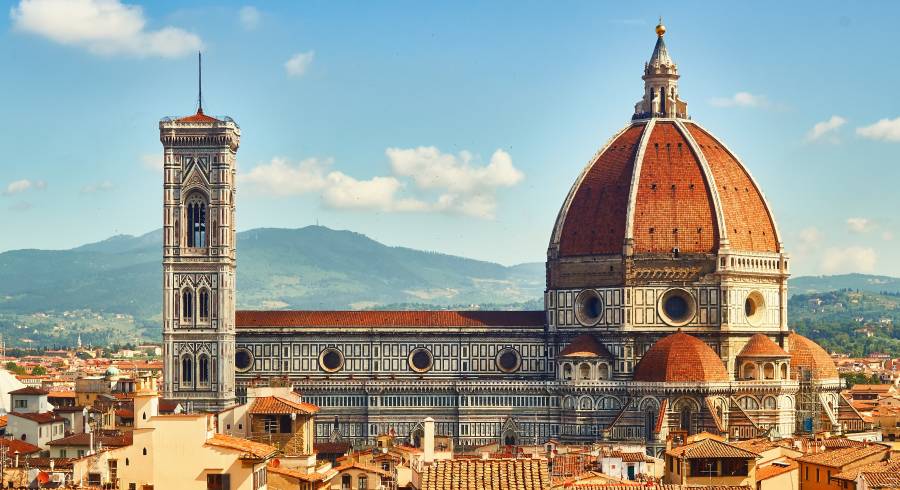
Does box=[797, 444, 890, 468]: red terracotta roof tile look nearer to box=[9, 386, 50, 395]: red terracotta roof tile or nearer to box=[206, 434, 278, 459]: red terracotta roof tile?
box=[206, 434, 278, 459]: red terracotta roof tile

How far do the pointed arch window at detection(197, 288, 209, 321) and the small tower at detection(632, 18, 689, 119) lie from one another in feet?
105

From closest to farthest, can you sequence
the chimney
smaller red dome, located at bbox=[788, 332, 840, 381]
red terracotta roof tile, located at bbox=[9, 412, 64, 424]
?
the chimney
red terracotta roof tile, located at bbox=[9, 412, 64, 424]
smaller red dome, located at bbox=[788, 332, 840, 381]

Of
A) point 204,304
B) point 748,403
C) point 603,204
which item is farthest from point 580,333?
point 204,304

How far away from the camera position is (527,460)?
27.5m

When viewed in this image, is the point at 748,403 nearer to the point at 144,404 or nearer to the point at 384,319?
the point at 384,319

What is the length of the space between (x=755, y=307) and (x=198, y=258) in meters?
34.5

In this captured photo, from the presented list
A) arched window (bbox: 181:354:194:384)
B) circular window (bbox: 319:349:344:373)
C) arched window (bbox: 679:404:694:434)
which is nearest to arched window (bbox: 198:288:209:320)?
arched window (bbox: 181:354:194:384)

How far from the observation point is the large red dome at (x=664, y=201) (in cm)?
11638

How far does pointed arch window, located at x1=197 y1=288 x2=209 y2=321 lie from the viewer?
4414 inches

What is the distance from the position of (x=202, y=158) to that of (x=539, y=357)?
79.6 ft

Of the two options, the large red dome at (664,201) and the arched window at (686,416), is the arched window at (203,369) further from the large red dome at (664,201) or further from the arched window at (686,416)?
the arched window at (686,416)

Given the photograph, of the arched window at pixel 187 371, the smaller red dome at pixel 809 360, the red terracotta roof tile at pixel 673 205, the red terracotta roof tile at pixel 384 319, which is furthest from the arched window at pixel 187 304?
the smaller red dome at pixel 809 360

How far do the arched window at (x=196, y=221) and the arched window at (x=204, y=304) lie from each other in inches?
109

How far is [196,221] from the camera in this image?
370ft
